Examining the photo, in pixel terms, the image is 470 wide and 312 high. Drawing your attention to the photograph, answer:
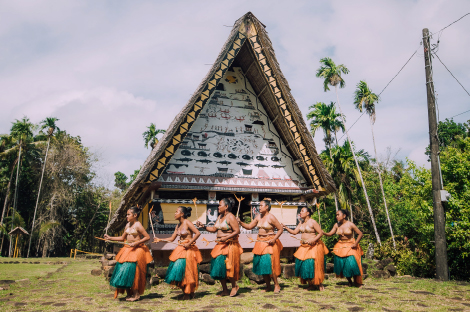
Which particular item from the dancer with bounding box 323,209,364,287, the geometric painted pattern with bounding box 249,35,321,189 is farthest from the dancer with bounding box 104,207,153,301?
the geometric painted pattern with bounding box 249,35,321,189

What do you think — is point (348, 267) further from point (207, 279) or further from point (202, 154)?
point (202, 154)

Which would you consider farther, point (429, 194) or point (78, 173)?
point (78, 173)

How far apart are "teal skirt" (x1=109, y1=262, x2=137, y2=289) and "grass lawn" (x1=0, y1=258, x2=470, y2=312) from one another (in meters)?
0.29

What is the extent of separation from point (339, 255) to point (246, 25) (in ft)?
21.5

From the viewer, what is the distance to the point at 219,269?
20.2 ft

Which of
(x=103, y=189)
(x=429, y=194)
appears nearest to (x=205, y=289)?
(x=429, y=194)

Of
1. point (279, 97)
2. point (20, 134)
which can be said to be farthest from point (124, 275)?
point (20, 134)

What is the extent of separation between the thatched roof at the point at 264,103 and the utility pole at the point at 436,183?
2.58m

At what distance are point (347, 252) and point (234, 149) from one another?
4.25 metres

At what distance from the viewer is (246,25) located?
31.9ft

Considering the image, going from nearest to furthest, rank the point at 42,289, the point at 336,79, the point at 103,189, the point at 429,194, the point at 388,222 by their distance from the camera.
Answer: the point at 42,289 → the point at 429,194 → the point at 388,222 → the point at 336,79 → the point at 103,189

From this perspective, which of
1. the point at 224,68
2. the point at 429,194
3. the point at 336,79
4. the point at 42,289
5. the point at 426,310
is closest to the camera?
the point at 426,310

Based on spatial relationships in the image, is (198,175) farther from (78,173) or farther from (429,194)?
(78,173)

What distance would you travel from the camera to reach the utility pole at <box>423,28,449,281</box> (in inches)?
333
